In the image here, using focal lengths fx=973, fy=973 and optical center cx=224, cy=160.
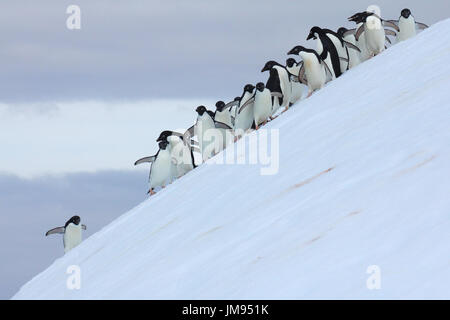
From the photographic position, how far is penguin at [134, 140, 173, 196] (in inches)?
615

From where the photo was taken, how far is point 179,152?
15523mm

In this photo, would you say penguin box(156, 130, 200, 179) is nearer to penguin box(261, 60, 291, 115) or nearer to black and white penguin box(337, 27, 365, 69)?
penguin box(261, 60, 291, 115)

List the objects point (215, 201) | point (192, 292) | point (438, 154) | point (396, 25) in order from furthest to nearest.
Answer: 1. point (396, 25)
2. point (215, 201)
3. point (438, 154)
4. point (192, 292)

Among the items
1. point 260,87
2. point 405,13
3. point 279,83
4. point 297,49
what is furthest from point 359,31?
point 260,87

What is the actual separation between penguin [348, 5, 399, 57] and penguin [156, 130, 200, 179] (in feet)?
13.3

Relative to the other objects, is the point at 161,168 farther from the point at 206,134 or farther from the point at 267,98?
the point at 267,98

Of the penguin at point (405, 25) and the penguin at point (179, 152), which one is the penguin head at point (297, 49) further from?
the penguin at point (405, 25)

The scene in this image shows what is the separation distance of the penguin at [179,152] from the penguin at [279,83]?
1606 millimetres

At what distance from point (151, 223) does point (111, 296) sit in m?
3.35

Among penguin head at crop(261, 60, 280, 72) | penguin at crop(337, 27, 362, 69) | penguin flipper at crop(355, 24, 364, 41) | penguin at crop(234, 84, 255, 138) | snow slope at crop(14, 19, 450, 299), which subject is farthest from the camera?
penguin at crop(337, 27, 362, 69)

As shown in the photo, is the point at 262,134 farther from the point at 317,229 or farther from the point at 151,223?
the point at 317,229

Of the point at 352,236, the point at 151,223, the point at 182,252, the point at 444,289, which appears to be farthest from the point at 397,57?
the point at 444,289

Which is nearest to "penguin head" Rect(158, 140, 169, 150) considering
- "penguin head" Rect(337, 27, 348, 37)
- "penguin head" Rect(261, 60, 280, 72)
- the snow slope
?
the snow slope
